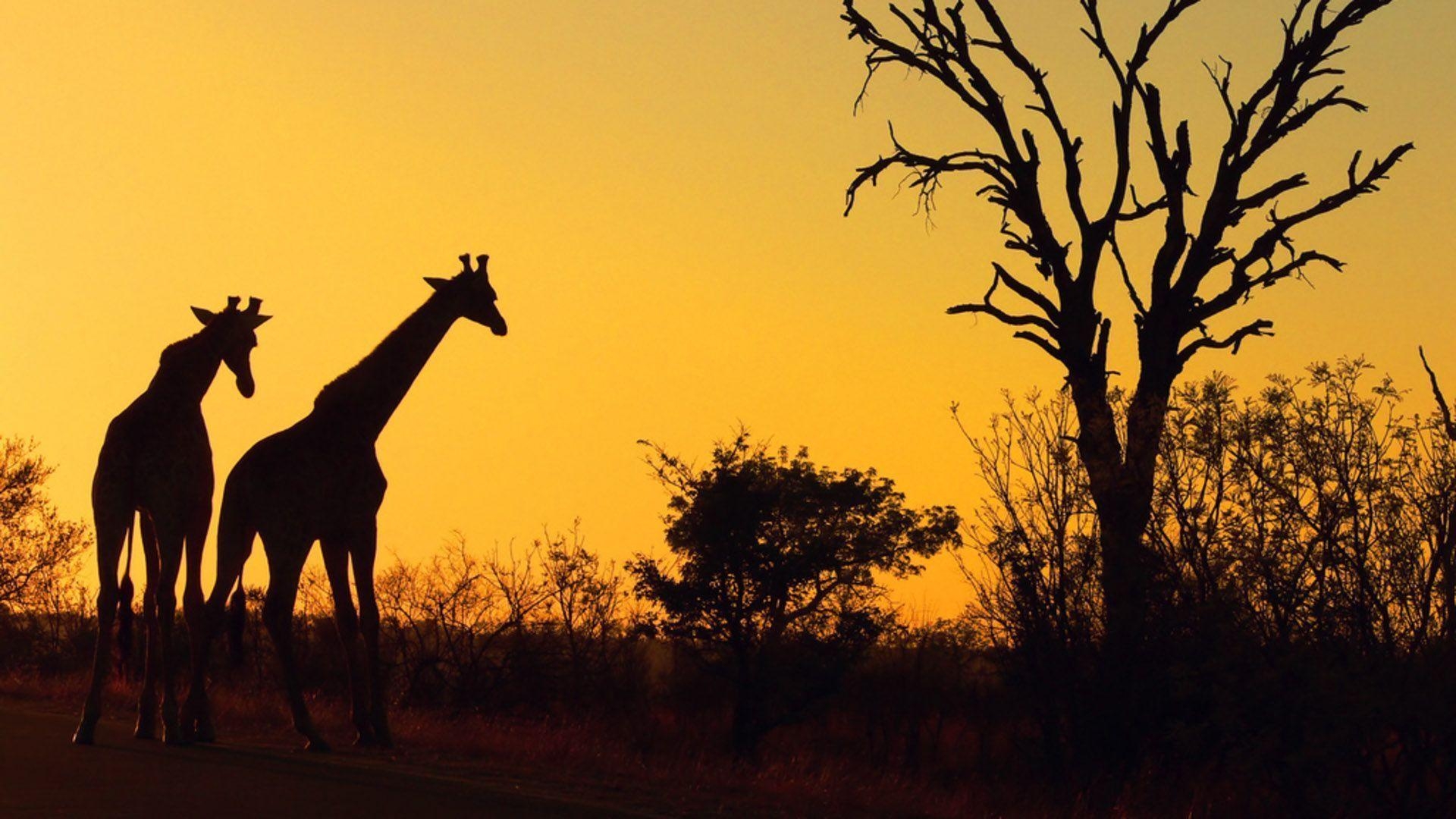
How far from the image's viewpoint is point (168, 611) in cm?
1309

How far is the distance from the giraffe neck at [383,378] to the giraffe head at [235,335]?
2.52 ft

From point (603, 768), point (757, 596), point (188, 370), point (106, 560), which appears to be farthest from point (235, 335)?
point (757, 596)

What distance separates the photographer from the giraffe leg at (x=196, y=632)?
13.2 meters

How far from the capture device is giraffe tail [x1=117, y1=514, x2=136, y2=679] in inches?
543

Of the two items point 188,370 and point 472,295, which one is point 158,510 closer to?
point 188,370

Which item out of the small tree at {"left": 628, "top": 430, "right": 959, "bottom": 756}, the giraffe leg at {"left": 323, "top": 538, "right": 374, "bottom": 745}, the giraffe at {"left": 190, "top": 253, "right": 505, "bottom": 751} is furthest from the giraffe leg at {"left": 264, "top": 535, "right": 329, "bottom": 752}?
the small tree at {"left": 628, "top": 430, "right": 959, "bottom": 756}

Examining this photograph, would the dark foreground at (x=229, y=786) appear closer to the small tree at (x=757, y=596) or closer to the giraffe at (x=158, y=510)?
the giraffe at (x=158, y=510)

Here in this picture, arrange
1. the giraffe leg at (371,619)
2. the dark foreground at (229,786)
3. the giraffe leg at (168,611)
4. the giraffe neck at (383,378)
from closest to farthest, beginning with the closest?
the dark foreground at (229,786)
the giraffe leg at (168,611)
the giraffe leg at (371,619)
the giraffe neck at (383,378)

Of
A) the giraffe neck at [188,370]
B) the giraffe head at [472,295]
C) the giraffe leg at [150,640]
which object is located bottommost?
the giraffe leg at [150,640]

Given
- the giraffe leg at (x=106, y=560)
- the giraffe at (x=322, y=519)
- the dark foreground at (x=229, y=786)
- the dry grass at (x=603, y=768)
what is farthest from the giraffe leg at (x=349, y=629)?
the giraffe leg at (x=106, y=560)

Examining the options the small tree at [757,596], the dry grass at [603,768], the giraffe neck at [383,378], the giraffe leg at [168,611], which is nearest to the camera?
the dry grass at [603,768]

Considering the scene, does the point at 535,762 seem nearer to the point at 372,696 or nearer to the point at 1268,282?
the point at 372,696

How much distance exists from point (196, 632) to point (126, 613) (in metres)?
1.34

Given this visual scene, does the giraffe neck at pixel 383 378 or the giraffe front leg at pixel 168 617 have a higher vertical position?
the giraffe neck at pixel 383 378
